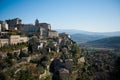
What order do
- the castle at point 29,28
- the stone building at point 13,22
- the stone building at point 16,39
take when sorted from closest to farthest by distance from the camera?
the stone building at point 16,39 < the castle at point 29,28 < the stone building at point 13,22

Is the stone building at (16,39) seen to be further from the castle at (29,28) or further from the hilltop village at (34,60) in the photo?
the castle at (29,28)

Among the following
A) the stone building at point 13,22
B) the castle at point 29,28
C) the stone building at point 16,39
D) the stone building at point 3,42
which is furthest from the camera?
the stone building at point 13,22

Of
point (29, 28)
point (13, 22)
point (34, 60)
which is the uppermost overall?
point (13, 22)

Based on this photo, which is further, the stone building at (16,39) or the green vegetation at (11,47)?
the stone building at (16,39)

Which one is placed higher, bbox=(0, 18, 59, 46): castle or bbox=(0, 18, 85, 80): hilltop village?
bbox=(0, 18, 59, 46): castle

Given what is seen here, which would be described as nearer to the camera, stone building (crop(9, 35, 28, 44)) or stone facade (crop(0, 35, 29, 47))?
stone facade (crop(0, 35, 29, 47))

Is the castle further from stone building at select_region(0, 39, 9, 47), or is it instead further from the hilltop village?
stone building at select_region(0, 39, 9, 47)

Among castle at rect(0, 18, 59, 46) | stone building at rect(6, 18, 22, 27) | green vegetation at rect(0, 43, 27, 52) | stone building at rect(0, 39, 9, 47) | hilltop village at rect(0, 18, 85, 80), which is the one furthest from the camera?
stone building at rect(6, 18, 22, 27)

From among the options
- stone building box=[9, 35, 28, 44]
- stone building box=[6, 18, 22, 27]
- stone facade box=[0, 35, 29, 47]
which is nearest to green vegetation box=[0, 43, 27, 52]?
stone facade box=[0, 35, 29, 47]

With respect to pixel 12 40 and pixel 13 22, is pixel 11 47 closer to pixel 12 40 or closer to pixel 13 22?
pixel 12 40

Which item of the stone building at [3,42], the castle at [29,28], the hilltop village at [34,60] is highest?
the castle at [29,28]

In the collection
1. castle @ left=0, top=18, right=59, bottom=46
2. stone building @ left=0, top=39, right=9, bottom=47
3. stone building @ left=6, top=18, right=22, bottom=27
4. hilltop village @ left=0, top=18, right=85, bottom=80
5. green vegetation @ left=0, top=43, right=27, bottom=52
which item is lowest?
hilltop village @ left=0, top=18, right=85, bottom=80

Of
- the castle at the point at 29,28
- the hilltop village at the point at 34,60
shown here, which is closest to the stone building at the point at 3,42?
the hilltop village at the point at 34,60

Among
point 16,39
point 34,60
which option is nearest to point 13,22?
point 16,39
